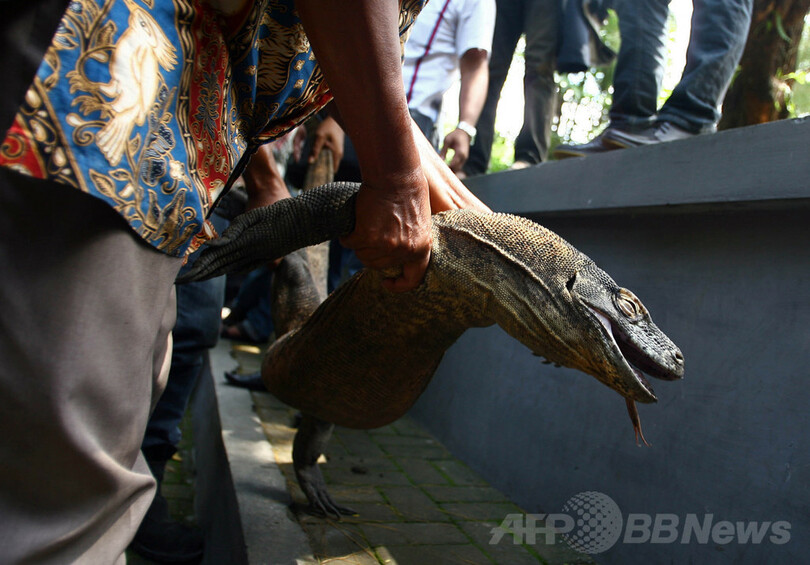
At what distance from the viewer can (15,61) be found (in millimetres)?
743

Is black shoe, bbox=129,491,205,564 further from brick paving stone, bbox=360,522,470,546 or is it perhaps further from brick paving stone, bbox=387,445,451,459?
brick paving stone, bbox=387,445,451,459

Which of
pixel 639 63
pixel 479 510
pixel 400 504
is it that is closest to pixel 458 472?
pixel 479 510

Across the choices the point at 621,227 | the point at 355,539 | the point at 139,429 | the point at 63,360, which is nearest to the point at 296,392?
the point at 355,539

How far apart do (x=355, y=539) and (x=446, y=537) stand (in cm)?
40

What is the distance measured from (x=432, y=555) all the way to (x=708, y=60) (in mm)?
2655

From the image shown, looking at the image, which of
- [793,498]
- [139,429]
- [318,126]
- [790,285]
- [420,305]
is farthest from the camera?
[318,126]

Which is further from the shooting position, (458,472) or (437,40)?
(437,40)

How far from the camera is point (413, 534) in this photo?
250cm

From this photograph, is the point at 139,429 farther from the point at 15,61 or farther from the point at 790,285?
the point at 790,285

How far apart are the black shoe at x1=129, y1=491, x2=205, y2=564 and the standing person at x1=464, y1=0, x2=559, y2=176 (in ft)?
10.0

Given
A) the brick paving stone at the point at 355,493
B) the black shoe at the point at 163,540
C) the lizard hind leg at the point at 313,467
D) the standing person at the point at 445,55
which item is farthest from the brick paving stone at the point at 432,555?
the standing person at the point at 445,55

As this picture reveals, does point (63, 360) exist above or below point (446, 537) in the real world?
above

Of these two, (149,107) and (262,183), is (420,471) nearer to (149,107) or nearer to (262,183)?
(262,183)
